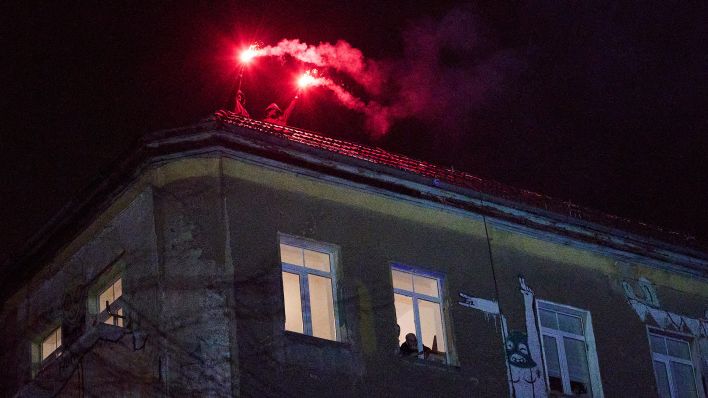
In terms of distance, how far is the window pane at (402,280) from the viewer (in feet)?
67.4

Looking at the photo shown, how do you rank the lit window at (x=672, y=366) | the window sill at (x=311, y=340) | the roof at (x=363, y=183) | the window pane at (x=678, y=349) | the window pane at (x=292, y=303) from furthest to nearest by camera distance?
the window pane at (x=678, y=349), the lit window at (x=672, y=366), the roof at (x=363, y=183), the window pane at (x=292, y=303), the window sill at (x=311, y=340)

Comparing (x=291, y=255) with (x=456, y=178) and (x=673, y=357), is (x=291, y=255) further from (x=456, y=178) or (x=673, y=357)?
(x=673, y=357)

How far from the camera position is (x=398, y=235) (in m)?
20.7

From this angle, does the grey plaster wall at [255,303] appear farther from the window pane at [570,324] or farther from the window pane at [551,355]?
the window pane at [551,355]

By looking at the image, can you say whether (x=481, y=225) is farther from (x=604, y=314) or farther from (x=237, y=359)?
(x=237, y=359)

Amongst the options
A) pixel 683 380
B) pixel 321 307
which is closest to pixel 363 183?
pixel 321 307

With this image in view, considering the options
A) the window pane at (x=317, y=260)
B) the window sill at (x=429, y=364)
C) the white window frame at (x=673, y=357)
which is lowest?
the window sill at (x=429, y=364)

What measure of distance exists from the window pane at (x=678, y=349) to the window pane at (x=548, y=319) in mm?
2360

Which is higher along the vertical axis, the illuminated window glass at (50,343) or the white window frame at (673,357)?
the illuminated window glass at (50,343)

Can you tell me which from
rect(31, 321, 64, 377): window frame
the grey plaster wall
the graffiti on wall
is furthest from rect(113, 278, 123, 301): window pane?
the graffiti on wall

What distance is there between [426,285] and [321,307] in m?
2.02

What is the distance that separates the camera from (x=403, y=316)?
20438 mm

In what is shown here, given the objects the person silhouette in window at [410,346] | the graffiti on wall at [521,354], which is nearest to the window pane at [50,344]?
the person silhouette in window at [410,346]

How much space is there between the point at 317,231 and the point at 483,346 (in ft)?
10.2
